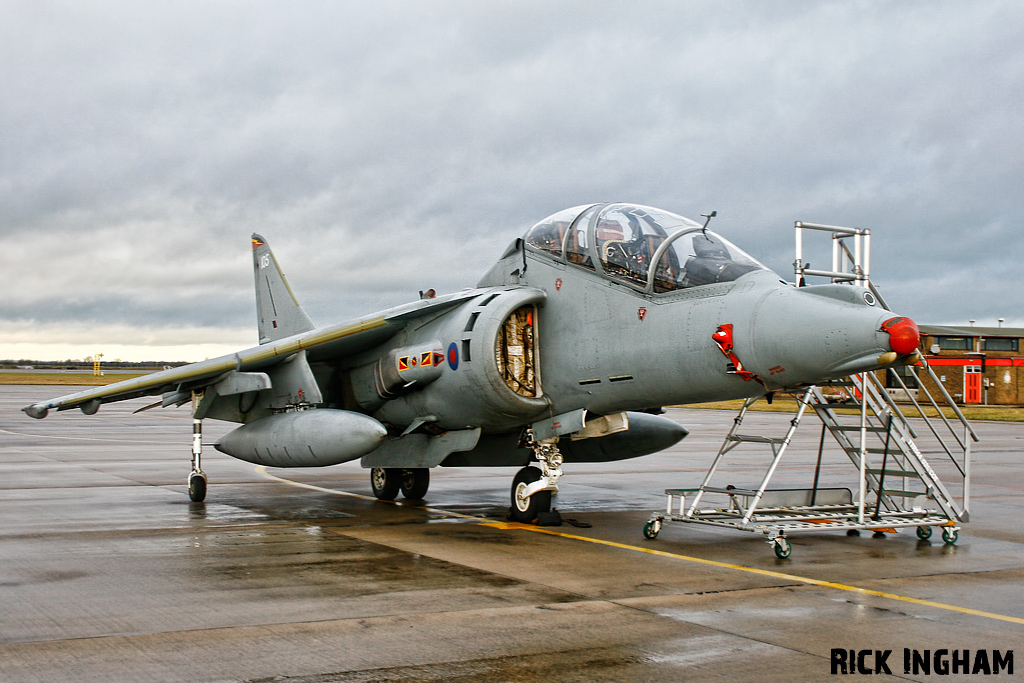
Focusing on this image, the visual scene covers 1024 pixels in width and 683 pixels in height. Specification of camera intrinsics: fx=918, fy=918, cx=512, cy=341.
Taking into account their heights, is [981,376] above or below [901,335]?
above

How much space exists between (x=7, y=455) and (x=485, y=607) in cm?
1697

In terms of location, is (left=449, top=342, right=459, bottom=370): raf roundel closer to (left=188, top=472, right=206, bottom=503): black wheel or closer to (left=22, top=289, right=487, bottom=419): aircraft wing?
(left=22, top=289, right=487, bottom=419): aircraft wing

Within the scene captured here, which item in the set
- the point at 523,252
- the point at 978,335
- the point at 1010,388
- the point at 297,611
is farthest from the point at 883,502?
the point at 978,335

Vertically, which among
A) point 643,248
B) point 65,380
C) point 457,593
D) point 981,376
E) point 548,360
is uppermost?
point 981,376

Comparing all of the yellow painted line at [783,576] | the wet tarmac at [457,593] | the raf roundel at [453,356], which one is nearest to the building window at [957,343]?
the wet tarmac at [457,593]

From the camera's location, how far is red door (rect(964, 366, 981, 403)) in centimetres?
5794

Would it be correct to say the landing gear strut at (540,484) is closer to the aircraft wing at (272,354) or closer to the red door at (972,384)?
the aircraft wing at (272,354)

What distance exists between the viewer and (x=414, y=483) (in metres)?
12.8

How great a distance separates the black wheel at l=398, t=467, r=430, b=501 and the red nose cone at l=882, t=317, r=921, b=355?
7177mm

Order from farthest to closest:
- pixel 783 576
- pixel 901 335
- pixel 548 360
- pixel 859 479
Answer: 1. pixel 548 360
2. pixel 859 479
3. pixel 783 576
4. pixel 901 335

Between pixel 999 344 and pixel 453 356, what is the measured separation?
81252 mm

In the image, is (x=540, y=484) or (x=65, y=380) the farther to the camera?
(x=65, y=380)

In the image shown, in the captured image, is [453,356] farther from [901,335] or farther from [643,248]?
[901,335]

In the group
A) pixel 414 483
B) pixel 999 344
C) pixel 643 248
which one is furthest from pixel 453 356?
pixel 999 344
